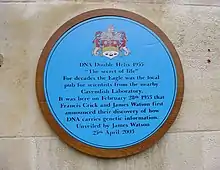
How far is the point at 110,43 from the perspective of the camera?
2.97 meters

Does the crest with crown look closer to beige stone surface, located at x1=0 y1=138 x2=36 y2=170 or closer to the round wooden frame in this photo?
the round wooden frame

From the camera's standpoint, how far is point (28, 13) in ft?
9.59

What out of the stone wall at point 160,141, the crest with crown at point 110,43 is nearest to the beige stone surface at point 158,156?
the stone wall at point 160,141

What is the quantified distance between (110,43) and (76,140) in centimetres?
76

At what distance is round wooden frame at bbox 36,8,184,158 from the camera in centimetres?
285

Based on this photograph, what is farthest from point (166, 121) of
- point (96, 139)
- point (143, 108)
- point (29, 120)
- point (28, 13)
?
point (28, 13)

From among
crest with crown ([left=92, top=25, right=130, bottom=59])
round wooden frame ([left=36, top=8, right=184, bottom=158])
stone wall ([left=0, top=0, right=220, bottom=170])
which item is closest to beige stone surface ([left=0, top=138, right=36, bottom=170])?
stone wall ([left=0, top=0, right=220, bottom=170])

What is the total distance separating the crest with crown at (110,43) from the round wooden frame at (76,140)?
14 cm

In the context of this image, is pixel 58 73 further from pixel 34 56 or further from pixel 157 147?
pixel 157 147

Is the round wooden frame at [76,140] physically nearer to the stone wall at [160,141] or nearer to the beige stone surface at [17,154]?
the stone wall at [160,141]

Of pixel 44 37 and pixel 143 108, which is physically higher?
pixel 44 37

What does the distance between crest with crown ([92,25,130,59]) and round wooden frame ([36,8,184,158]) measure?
14cm

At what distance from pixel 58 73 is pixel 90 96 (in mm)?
286

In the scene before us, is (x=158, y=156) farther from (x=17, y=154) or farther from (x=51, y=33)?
(x=51, y=33)
